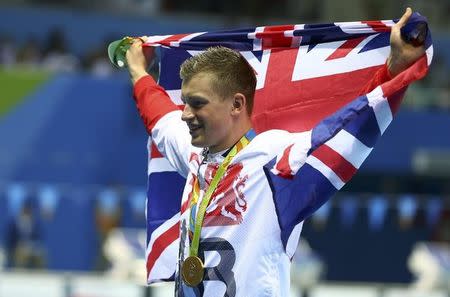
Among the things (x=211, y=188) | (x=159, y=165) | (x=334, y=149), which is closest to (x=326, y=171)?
(x=334, y=149)

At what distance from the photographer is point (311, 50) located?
4.02 metres

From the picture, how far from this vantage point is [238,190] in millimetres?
3623

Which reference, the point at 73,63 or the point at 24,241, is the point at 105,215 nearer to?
the point at 24,241

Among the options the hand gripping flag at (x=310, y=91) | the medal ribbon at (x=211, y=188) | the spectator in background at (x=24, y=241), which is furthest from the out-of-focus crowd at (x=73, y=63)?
the medal ribbon at (x=211, y=188)

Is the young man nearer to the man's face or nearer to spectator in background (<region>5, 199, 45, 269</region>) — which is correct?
the man's face

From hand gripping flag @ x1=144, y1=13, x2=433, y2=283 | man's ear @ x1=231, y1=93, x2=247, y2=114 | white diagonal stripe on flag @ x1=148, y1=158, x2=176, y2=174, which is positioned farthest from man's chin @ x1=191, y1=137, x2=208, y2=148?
white diagonal stripe on flag @ x1=148, y1=158, x2=176, y2=174

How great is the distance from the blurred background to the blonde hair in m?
12.7

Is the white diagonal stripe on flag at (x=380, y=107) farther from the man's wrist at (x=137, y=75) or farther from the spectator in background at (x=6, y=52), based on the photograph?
the spectator in background at (x=6, y=52)

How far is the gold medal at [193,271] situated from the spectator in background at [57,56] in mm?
13847

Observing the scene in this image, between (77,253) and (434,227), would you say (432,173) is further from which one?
(77,253)

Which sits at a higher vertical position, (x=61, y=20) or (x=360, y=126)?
(x=61, y=20)

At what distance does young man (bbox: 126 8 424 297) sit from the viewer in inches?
140

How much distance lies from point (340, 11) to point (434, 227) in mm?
3294

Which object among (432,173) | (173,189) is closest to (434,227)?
(432,173)
